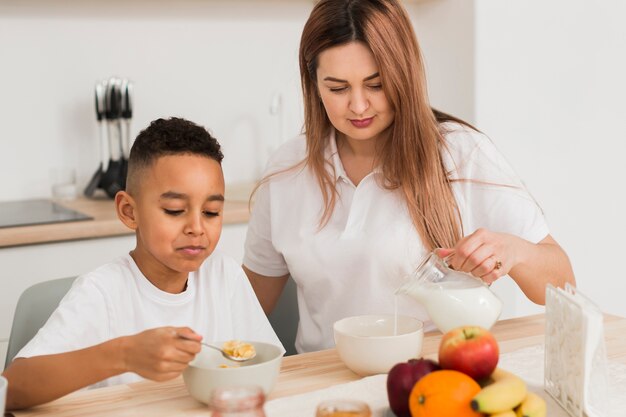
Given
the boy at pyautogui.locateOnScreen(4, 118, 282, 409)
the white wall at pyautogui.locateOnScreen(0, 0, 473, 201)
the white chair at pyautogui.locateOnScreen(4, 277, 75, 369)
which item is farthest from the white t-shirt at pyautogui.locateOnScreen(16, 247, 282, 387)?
the white wall at pyautogui.locateOnScreen(0, 0, 473, 201)

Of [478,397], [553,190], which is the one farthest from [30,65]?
[478,397]

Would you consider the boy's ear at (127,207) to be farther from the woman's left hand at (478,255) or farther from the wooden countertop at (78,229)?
the wooden countertop at (78,229)

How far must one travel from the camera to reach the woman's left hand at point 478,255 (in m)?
1.35

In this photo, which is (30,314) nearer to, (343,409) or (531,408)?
→ (343,409)

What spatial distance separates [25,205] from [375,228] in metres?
1.45

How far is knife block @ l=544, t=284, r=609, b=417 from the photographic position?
103cm

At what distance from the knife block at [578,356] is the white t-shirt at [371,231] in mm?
564

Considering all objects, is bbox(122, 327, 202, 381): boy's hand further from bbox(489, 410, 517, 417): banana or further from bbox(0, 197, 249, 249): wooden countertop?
bbox(0, 197, 249, 249): wooden countertop

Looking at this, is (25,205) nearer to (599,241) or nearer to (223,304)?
(223,304)

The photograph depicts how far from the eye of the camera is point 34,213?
8.38 ft

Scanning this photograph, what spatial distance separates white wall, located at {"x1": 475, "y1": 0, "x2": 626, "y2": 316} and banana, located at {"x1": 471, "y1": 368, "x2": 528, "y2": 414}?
2041 millimetres

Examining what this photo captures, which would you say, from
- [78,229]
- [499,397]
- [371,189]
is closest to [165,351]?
[499,397]

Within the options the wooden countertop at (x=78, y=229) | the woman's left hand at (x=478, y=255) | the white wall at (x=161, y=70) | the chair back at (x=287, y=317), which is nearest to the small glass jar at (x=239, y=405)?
the woman's left hand at (x=478, y=255)

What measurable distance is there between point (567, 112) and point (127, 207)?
2.03 m
